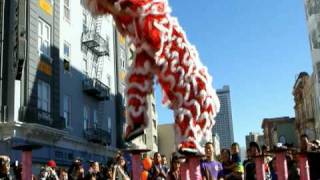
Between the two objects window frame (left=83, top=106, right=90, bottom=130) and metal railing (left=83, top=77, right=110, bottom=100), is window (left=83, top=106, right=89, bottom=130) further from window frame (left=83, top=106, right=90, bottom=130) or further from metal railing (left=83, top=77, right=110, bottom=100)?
metal railing (left=83, top=77, right=110, bottom=100)

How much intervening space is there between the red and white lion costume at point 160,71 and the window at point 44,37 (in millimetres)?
16316

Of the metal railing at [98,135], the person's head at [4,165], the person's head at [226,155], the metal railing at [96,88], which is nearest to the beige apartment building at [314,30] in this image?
the metal railing at [96,88]

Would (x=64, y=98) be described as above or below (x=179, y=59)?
above

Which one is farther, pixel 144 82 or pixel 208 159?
pixel 208 159

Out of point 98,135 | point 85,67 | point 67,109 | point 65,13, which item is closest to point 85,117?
point 98,135

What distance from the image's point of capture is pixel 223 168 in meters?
7.13

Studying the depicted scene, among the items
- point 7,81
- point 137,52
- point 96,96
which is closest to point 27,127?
point 7,81

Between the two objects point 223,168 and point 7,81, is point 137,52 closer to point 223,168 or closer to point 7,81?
point 223,168

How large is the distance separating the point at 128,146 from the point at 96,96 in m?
21.8

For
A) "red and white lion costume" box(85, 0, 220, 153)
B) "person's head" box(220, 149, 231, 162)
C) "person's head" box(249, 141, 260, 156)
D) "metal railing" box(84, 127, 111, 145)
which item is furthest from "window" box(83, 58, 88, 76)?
"red and white lion costume" box(85, 0, 220, 153)

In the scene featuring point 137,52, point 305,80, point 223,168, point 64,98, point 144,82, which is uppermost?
point 305,80

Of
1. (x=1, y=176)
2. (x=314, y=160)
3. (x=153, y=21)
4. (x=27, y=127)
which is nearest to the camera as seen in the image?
(x=153, y=21)

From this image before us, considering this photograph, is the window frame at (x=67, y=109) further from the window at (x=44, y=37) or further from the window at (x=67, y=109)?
the window at (x=44, y=37)

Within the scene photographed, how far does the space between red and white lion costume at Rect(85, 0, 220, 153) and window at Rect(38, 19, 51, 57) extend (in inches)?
642
